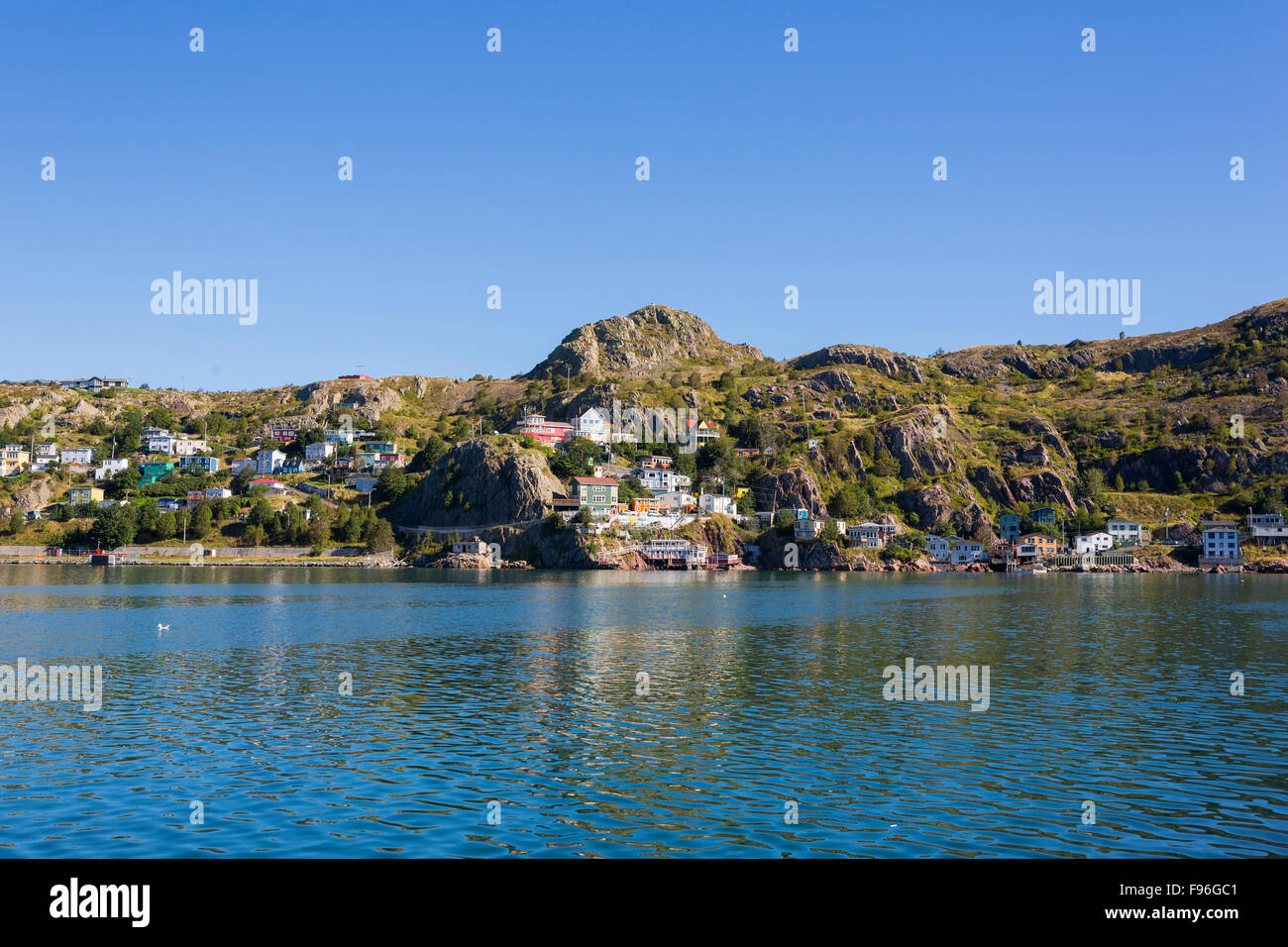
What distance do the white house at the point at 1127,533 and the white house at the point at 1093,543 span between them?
212cm

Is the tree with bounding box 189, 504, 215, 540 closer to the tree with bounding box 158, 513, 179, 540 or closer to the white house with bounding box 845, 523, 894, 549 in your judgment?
the tree with bounding box 158, 513, 179, 540

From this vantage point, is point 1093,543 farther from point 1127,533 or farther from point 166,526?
point 166,526

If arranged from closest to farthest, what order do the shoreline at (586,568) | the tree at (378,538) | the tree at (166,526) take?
the shoreline at (586,568) < the tree at (378,538) < the tree at (166,526)

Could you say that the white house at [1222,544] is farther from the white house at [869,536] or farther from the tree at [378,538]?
the tree at [378,538]

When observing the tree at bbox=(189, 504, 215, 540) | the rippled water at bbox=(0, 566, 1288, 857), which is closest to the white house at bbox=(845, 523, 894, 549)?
the rippled water at bbox=(0, 566, 1288, 857)

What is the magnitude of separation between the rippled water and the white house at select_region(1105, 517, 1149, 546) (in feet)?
442

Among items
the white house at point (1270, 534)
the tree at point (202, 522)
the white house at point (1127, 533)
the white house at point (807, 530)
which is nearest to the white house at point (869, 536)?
the white house at point (807, 530)

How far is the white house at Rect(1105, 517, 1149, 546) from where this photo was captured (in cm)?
19550

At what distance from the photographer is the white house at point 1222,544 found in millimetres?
179000

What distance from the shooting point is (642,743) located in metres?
31.7

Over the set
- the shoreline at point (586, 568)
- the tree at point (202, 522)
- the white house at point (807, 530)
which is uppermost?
the tree at point (202, 522)

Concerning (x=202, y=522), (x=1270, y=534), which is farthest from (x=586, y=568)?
(x=1270, y=534)
